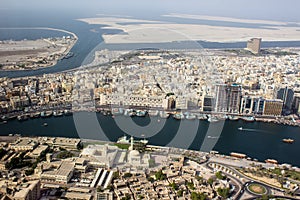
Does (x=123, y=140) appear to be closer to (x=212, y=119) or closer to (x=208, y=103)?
(x=212, y=119)

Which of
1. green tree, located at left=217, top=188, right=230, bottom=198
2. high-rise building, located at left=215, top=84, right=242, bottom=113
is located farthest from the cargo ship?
high-rise building, located at left=215, top=84, right=242, bottom=113

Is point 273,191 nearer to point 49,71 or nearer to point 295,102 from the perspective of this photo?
point 295,102

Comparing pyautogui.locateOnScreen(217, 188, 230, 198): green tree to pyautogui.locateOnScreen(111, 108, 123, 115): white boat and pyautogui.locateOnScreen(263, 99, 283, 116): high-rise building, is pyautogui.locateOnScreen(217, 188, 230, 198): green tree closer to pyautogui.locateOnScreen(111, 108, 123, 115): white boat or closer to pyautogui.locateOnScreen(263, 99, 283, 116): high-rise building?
pyautogui.locateOnScreen(111, 108, 123, 115): white boat

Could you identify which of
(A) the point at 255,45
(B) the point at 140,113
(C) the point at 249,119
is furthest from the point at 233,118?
(A) the point at 255,45

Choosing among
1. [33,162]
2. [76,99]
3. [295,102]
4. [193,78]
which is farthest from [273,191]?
[193,78]

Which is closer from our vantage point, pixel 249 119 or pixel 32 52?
pixel 249 119

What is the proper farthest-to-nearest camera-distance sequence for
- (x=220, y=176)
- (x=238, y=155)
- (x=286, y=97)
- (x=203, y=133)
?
1. (x=286, y=97)
2. (x=203, y=133)
3. (x=238, y=155)
4. (x=220, y=176)
